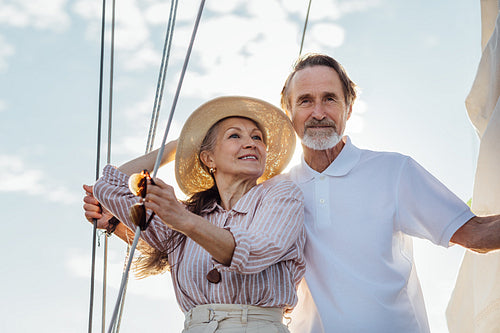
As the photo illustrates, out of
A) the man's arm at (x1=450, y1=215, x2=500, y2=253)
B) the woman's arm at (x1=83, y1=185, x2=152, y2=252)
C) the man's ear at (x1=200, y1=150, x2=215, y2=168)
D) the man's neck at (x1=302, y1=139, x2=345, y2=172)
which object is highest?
the man's neck at (x1=302, y1=139, x2=345, y2=172)

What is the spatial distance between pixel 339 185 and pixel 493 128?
749 millimetres

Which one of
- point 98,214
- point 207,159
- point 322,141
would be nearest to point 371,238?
point 322,141

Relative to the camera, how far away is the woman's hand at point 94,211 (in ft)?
8.55

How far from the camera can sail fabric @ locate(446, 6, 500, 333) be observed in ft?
8.93

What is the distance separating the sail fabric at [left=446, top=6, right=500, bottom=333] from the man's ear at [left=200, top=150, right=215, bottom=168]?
1.23 m

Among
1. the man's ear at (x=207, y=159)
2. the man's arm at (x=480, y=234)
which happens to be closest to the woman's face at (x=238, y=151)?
the man's ear at (x=207, y=159)

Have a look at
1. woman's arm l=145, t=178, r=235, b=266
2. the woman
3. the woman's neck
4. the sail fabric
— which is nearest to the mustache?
the woman

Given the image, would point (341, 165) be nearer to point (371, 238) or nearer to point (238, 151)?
point (371, 238)

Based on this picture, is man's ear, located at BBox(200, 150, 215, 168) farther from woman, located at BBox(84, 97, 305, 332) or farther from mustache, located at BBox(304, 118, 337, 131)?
mustache, located at BBox(304, 118, 337, 131)

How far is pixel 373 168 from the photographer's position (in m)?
2.74

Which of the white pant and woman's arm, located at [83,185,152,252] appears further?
woman's arm, located at [83,185,152,252]

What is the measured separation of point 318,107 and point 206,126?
548 millimetres

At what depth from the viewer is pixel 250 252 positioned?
1960 millimetres

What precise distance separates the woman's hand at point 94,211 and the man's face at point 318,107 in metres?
0.93
